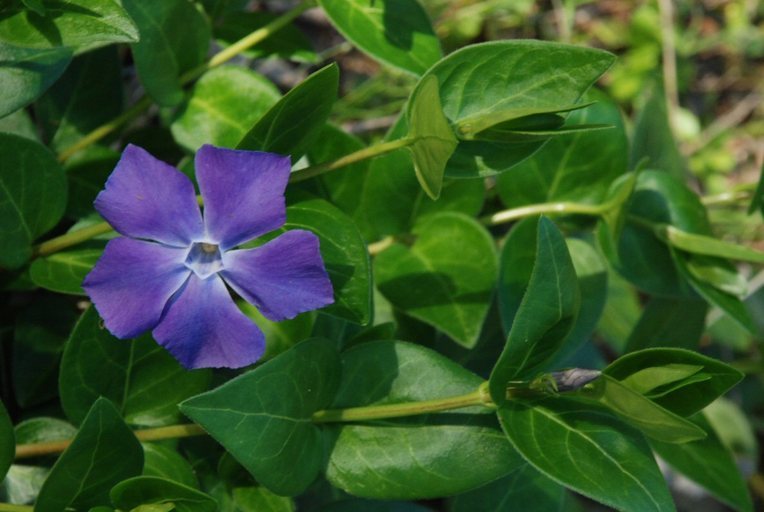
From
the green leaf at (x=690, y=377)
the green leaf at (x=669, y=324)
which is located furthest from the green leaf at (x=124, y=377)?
the green leaf at (x=669, y=324)

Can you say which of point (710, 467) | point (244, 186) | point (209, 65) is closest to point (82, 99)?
point (209, 65)

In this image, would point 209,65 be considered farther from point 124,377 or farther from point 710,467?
point 710,467

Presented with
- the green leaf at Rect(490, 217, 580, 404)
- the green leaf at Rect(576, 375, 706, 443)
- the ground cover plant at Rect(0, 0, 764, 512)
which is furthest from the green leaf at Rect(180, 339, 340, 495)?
the green leaf at Rect(576, 375, 706, 443)

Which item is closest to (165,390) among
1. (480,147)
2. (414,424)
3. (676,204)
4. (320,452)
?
(320,452)

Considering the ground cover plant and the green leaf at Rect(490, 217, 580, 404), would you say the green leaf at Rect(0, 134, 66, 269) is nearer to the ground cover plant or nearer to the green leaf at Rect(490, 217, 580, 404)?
the ground cover plant

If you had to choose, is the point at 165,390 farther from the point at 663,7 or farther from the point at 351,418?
the point at 663,7

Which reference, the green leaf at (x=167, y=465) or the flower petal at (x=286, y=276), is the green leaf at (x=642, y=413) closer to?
the flower petal at (x=286, y=276)
